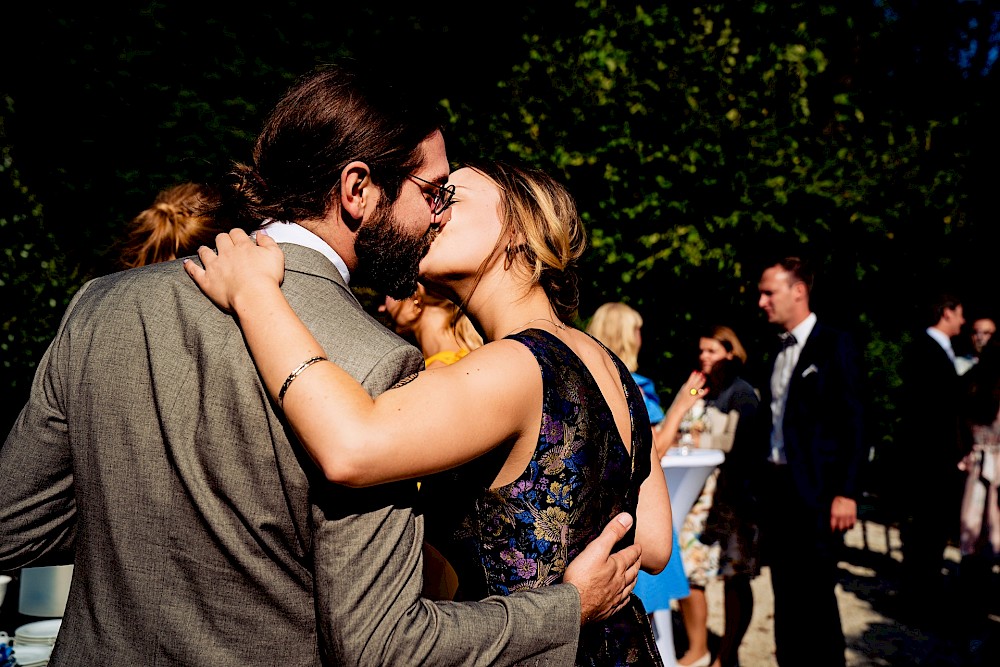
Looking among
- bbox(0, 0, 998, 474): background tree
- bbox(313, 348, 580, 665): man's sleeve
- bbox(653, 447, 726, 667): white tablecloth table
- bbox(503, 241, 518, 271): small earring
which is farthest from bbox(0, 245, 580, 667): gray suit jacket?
bbox(653, 447, 726, 667): white tablecloth table

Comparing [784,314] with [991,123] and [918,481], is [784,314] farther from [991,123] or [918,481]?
[991,123]

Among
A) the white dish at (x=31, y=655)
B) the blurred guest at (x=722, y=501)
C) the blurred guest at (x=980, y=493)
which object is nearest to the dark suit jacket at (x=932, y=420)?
the blurred guest at (x=980, y=493)

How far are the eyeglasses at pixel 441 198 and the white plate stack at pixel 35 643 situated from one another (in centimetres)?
203

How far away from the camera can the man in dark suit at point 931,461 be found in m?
6.66

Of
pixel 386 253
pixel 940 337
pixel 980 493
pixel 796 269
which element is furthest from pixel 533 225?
pixel 940 337

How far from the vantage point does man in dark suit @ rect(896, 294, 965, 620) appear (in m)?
6.66

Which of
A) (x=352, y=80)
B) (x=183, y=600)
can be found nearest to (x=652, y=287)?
(x=352, y=80)

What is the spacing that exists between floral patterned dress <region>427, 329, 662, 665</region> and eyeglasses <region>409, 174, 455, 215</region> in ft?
1.25

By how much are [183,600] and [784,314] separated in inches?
189

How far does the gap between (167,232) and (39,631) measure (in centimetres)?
158

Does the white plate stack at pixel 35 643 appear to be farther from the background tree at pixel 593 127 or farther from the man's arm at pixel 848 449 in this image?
the man's arm at pixel 848 449

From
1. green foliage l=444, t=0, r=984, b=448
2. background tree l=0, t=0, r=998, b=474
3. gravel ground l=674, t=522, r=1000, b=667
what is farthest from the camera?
gravel ground l=674, t=522, r=1000, b=667

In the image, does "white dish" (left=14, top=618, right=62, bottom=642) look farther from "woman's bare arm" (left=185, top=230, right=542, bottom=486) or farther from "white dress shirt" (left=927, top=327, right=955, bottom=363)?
"white dress shirt" (left=927, top=327, right=955, bottom=363)

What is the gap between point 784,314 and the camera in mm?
5359
